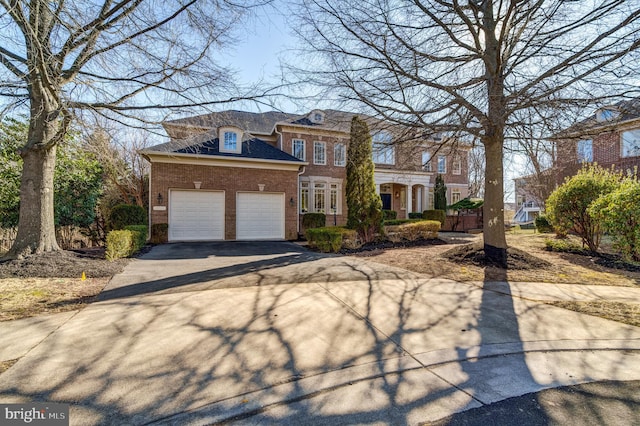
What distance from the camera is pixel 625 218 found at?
6621mm

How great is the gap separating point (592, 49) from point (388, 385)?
786cm

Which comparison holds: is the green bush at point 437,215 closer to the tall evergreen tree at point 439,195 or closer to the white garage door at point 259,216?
the tall evergreen tree at point 439,195

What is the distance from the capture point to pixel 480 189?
31812 millimetres

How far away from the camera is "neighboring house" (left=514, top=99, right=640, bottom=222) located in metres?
6.78

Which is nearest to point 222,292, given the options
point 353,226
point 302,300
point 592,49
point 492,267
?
point 302,300

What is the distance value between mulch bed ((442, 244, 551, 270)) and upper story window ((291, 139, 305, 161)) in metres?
11.3

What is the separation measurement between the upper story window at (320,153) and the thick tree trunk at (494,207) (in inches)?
452

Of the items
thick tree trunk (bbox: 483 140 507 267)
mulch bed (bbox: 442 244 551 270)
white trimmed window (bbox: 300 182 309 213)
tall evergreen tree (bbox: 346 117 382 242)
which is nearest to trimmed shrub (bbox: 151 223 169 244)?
tall evergreen tree (bbox: 346 117 382 242)

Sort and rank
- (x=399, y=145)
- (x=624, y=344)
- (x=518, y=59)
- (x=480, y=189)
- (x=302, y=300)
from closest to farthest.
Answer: (x=624, y=344), (x=302, y=300), (x=518, y=59), (x=399, y=145), (x=480, y=189)

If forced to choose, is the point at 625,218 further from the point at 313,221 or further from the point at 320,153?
the point at 320,153

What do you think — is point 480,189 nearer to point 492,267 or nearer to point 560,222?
point 560,222

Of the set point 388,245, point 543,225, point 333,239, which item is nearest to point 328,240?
point 333,239

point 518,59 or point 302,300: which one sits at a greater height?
point 518,59
